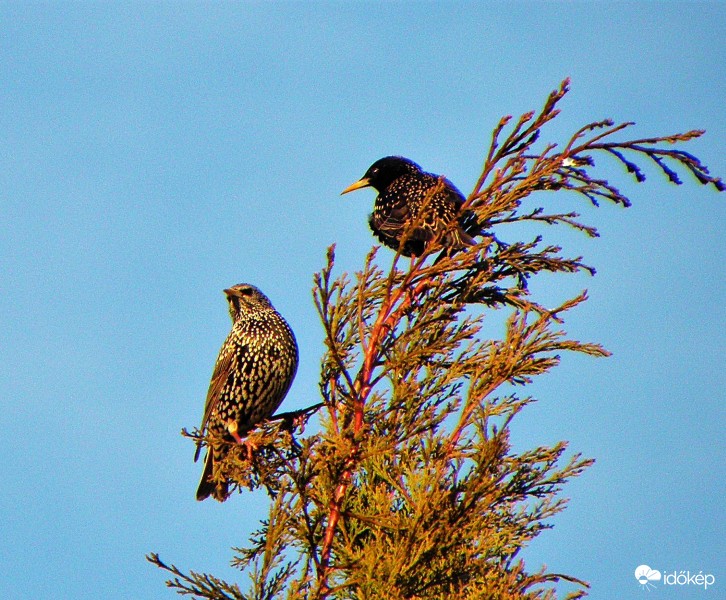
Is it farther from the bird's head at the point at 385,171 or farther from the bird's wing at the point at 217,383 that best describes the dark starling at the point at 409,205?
the bird's wing at the point at 217,383

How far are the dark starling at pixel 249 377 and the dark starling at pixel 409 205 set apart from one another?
0.89 meters

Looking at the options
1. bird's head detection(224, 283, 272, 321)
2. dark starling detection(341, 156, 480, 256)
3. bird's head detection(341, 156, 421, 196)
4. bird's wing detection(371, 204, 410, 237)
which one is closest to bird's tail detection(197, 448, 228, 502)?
bird's head detection(224, 283, 272, 321)

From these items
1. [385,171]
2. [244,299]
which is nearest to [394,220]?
[385,171]

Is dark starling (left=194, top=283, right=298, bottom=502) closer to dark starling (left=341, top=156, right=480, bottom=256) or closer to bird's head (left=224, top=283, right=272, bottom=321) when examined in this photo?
bird's head (left=224, top=283, right=272, bottom=321)

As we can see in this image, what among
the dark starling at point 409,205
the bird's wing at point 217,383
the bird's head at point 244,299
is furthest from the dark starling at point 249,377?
the dark starling at point 409,205

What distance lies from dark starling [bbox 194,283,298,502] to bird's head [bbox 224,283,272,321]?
0.61 feet

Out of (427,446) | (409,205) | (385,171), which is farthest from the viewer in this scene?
(385,171)

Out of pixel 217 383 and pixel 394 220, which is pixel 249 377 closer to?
pixel 217 383

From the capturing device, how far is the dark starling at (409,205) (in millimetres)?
4969

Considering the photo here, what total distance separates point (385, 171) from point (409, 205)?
2.97ft

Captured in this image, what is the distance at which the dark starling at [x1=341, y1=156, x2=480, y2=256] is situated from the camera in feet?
16.3

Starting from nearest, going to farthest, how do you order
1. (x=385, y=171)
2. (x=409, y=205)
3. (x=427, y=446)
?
(x=427, y=446) → (x=409, y=205) → (x=385, y=171)

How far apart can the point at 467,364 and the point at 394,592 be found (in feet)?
3.55

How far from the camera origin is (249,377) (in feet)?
17.5
